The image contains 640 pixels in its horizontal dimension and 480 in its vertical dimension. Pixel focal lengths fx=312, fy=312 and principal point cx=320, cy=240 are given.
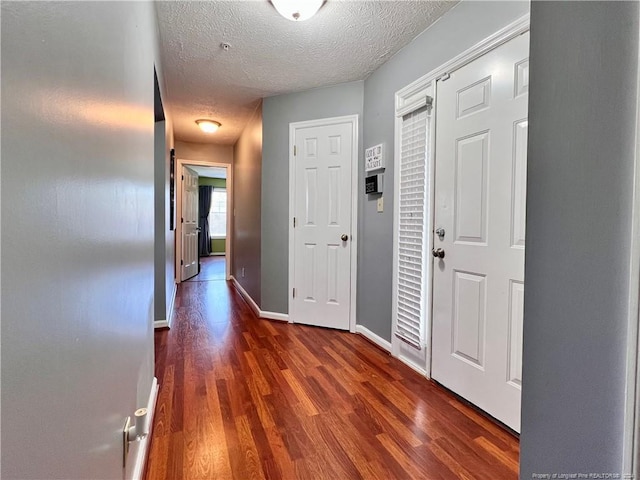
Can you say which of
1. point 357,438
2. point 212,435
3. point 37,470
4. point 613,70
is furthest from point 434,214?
point 37,470

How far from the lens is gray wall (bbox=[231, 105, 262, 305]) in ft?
11.9

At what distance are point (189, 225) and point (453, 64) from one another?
4827mm

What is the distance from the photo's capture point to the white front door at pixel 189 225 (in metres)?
5.18

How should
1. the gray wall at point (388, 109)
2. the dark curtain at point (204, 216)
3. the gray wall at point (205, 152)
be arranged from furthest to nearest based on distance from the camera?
the dark curtain at point (204, 216), the gray wall at point (205, 152), the gray wall at point (388, 109)

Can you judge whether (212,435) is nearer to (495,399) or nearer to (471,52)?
(495,399)

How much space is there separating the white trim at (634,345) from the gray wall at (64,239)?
87cm

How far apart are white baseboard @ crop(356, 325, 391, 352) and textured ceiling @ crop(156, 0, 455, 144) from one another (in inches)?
91.3

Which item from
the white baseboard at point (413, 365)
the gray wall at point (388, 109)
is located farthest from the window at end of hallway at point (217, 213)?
the white baseboard at point (413, 365)

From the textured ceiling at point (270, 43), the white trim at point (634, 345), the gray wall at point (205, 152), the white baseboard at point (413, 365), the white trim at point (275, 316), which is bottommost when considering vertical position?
the white baseboard at point (413, 365)

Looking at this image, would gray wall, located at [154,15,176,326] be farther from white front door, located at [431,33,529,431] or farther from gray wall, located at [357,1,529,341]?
white front door, located at [431,33,529,431]

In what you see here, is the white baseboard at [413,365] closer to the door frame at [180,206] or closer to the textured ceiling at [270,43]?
the textured ceiling at [270,43]

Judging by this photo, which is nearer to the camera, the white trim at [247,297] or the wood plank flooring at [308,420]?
the wood plank flooring at [308,420]

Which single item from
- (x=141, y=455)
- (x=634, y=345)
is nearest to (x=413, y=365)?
(x=141, y=455)

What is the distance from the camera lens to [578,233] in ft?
1.90
